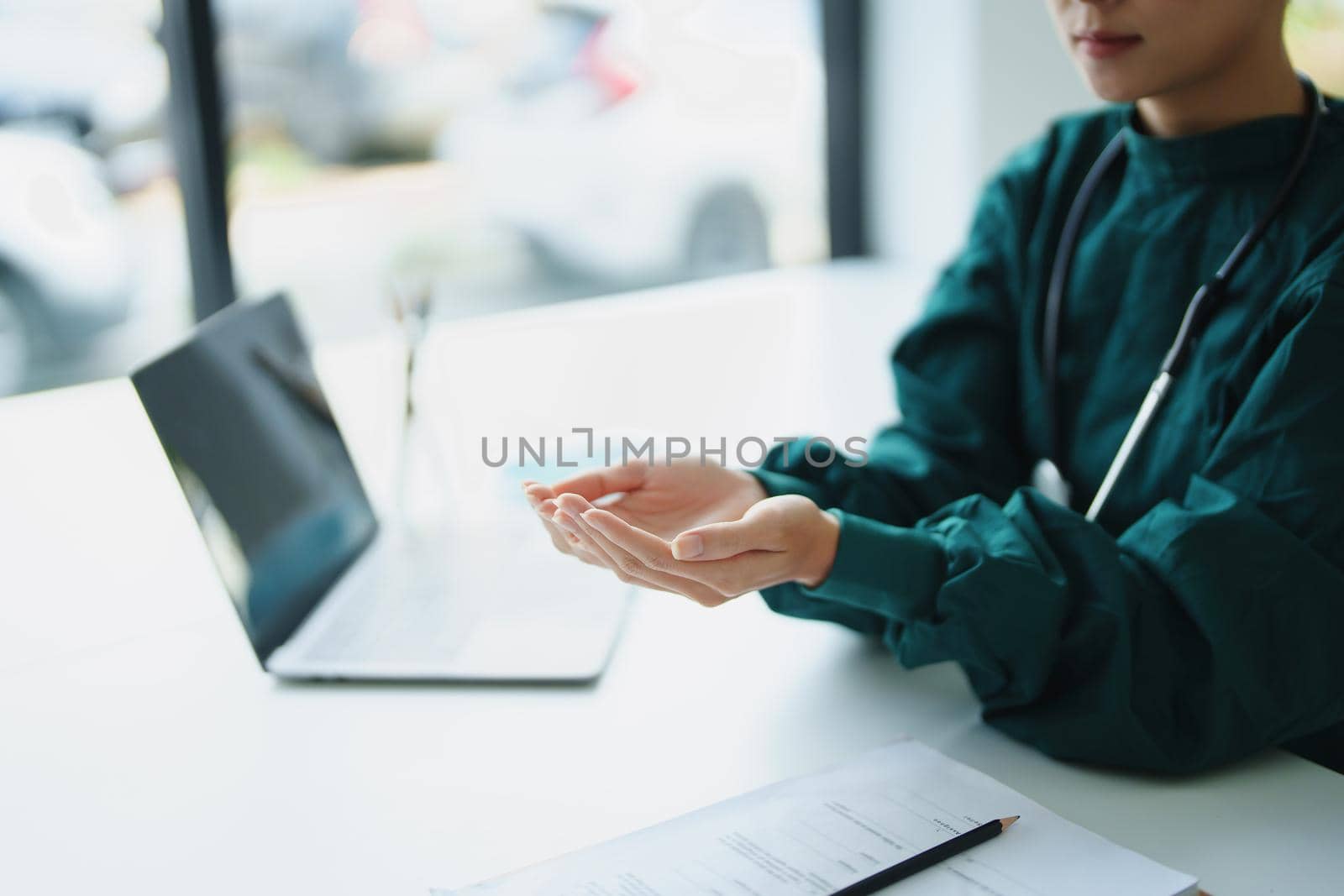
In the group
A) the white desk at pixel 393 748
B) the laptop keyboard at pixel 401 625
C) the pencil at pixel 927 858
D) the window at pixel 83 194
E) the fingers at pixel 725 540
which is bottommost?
the white desk at pixel 393 748

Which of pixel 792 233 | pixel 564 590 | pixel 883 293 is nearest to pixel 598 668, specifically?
pixel 564 590

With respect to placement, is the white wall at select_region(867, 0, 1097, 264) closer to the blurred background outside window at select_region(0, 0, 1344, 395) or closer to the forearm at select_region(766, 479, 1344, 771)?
the blurred background outside window at select_region(0, 0, 1344, 395)

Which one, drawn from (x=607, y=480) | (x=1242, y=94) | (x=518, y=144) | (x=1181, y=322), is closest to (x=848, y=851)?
(x=607, y=480)

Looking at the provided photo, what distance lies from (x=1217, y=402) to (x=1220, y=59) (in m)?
0.27

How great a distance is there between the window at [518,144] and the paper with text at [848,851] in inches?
61.9

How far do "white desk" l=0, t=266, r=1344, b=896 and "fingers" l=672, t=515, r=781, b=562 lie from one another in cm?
15

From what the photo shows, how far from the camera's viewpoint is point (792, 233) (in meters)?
2.69

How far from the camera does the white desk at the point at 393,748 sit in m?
0.74

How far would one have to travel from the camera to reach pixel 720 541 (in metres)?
0.76

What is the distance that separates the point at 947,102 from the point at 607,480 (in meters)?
1.55

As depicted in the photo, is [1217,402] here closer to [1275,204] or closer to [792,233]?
[1275,204]

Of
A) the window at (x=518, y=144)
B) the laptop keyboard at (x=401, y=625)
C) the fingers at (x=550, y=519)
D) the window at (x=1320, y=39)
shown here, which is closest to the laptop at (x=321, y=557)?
the laptop keyboard at (x=401, y=625)

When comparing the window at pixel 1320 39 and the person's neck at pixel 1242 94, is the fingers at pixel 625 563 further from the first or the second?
the window at pixel 1320 39

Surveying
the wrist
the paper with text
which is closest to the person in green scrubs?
the wrist
